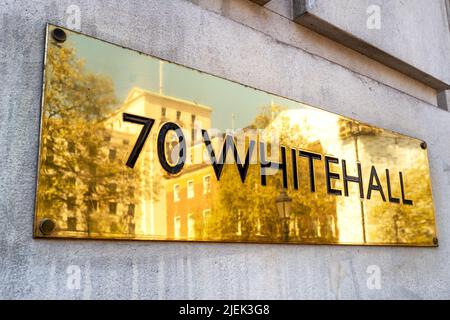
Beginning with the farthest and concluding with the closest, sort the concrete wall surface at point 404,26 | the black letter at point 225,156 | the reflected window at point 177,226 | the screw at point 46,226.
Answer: the concrete wall surface at point 404,26 < the black letter at point 225,156 < the reflected window at point 177,226 < the screw at point 46,226

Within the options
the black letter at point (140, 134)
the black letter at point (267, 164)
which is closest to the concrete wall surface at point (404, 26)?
the black letter at point (267, 164)

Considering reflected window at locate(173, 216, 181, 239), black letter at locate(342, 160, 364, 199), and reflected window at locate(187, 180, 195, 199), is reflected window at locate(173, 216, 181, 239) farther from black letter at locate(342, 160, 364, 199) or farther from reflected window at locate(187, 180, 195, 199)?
black letter at locate(342, 160, 364, 199)

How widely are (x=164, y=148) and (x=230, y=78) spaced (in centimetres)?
89

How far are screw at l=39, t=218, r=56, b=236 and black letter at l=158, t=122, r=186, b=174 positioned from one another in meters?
0.70

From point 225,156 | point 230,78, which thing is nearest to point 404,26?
point 230,78

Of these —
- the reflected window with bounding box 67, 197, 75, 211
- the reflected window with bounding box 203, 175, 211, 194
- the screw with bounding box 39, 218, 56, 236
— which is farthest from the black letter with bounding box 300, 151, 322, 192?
the screw with bounding box 39, 218, 56, 236

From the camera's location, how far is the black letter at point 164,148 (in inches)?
100

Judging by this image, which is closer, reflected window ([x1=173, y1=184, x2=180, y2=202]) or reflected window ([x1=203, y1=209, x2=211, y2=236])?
reflected window ([x1=173, y1=184, x2=180, y2=202])

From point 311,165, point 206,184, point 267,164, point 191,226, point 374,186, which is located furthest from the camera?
point 374,186

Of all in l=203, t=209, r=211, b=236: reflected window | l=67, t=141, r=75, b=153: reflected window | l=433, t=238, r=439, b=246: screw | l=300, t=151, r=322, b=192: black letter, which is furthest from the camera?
l=433, t=238, r=439, b=246: screw

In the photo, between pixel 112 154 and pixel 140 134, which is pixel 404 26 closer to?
pixel 140 134

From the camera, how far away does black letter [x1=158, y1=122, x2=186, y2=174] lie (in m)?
2.54

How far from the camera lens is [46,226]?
82.0 inches

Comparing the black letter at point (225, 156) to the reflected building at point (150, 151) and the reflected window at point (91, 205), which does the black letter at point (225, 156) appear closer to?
the reflected building at point (150, 151)
